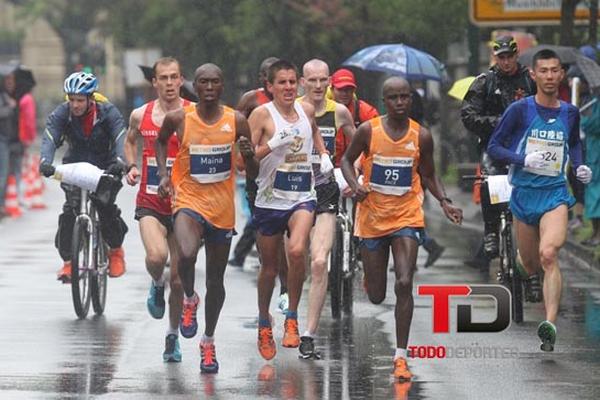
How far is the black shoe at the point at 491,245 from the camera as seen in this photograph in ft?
49.3

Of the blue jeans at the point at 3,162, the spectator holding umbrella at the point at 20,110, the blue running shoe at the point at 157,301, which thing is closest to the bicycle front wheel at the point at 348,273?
the blue running shoe at the point at 157,301

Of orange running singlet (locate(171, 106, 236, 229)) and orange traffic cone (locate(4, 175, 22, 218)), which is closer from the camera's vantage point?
orange running singlet (locate(171, 106, 236, 229))

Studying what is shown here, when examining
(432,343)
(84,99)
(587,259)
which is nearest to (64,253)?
(84,99)

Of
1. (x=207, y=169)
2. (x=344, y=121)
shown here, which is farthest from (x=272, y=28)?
(x=207, y=169)

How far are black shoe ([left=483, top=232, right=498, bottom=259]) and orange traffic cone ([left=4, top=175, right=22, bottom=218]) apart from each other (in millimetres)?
14052

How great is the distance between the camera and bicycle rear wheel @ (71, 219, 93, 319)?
47.5 ft

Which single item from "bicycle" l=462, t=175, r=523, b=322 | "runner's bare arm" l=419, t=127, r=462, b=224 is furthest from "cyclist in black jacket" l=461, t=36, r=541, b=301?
"runner's bare arm" l=419, t=127, r=462, b=224

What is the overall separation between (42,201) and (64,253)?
1727 cm

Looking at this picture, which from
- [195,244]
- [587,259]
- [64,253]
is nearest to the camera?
[195,244]

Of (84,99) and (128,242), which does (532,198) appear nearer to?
(84,99)

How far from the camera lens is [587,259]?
63.3 ft

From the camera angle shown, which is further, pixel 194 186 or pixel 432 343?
pixel 432 343

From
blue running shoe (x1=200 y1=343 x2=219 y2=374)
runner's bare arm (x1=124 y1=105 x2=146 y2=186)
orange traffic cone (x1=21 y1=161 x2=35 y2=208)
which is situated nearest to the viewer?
blue running shoe (x1=200 y1=343 x2=219 y2=374)

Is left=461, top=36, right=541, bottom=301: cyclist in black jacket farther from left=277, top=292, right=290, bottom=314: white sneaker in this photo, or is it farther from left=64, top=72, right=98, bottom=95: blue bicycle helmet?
left=64, top=72, right=98, bottom=95: blue bicycle helmet
